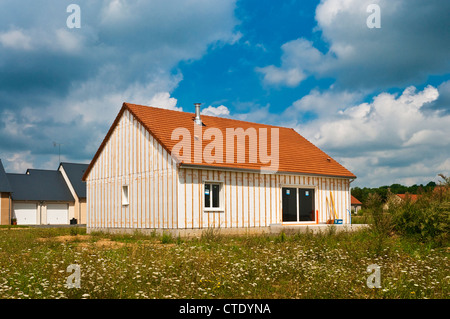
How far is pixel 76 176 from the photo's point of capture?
53750 mm

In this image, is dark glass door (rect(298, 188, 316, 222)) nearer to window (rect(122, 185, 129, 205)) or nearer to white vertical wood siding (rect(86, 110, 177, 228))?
white vertical wood siding (rect(86, 110, 177, 228))

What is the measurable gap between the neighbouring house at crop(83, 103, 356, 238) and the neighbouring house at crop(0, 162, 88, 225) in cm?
2321

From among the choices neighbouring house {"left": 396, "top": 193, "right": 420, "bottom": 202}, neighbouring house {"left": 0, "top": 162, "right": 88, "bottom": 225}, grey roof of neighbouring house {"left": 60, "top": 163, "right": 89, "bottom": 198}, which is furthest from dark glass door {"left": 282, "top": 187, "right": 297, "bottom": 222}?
grey roof of neighbouring house {"left": 60, "top": 163, "right": 89, "bottom": 198}

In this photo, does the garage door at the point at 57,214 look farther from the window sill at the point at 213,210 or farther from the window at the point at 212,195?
the window sill at the point at 213,210

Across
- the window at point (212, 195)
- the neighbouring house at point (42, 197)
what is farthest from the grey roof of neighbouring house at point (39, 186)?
the window at point (212, 195)

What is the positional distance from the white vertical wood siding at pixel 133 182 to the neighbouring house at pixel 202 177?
0.15ft

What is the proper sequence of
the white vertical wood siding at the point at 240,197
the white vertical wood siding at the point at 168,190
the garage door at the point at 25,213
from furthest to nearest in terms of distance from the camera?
the garage door at the point at 25,213 < the white vertical wood siding at the point at 168,190 < the white vertical wood siding at the point at 240,197

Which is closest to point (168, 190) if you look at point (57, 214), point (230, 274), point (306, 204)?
point (306, 204)

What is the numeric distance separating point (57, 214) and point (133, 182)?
3113 centimetres

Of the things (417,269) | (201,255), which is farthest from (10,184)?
(417,269)

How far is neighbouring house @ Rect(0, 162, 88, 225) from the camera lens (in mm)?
46062

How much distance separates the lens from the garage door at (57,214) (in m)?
49.4

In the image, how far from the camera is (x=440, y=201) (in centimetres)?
1562
